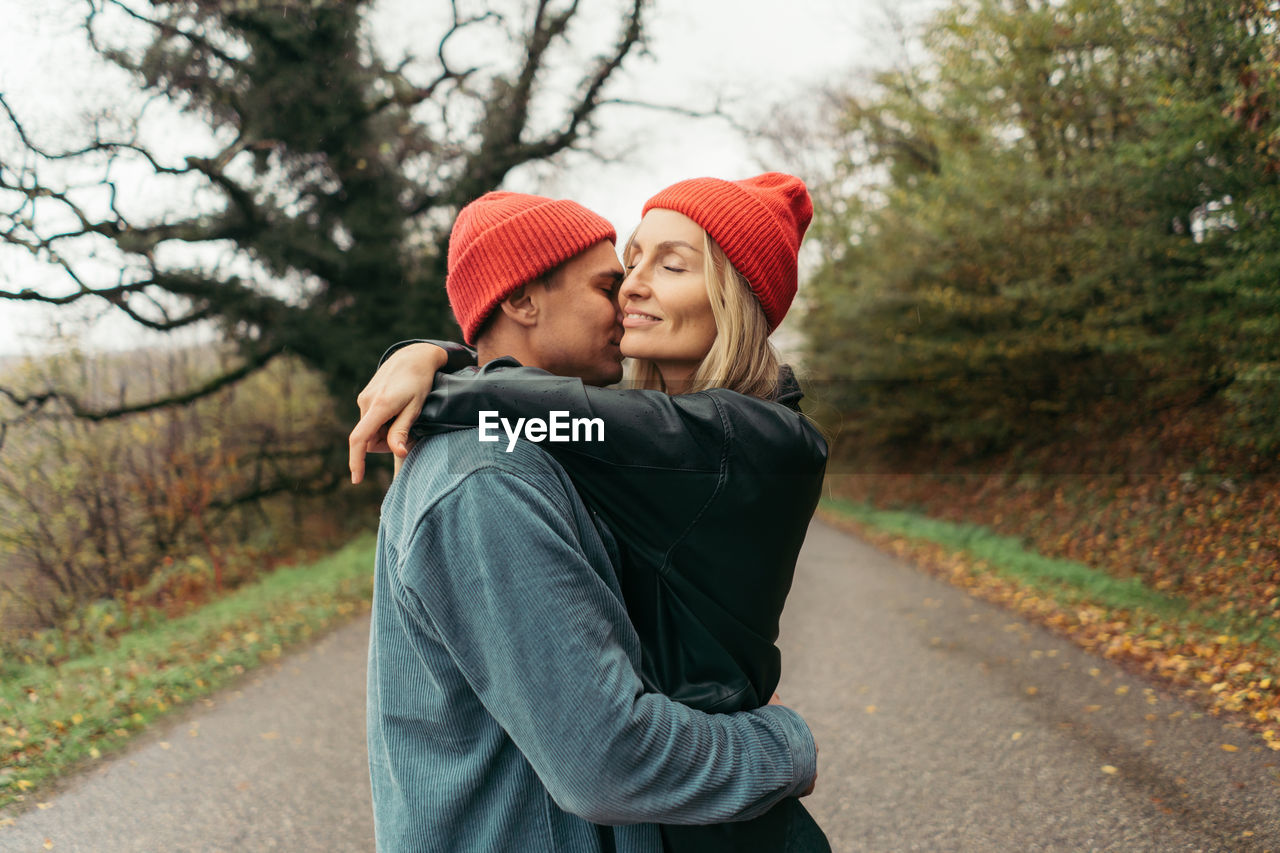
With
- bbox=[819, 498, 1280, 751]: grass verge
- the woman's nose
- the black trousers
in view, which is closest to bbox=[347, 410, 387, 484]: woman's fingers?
the woman's nose

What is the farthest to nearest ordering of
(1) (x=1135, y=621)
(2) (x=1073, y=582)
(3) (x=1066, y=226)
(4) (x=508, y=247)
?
(3) (x=1066, y=226) → (2) (x=1073, y=582) → (1) (x=1135, y=621) → (4) (x=508, y=247)

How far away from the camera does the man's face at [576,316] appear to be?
1603 millimetres

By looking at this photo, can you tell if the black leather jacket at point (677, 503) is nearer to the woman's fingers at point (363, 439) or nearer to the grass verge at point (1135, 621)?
the woman's fingers at point (363, 439)

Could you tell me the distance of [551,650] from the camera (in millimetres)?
1044

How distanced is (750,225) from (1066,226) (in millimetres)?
11383

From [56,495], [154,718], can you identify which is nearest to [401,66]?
[56,495]

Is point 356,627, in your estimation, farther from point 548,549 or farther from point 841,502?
point 841,502

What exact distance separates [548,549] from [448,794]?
1.47 feet

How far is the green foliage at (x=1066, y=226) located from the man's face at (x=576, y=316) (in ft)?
24.6

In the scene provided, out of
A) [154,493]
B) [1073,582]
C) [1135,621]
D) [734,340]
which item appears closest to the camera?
Answer: [734,340]

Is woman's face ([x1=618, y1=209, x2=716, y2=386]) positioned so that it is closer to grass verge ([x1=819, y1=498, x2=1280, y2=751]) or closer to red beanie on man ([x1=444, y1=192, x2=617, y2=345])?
red beanie on man ([x1=444, y1=192, x2=617, y2=345])

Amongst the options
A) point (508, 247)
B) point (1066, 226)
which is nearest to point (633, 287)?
point (508, 247)

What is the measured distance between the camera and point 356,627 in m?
8.05

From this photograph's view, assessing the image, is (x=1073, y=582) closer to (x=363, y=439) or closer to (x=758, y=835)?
(x=758, y=835)
